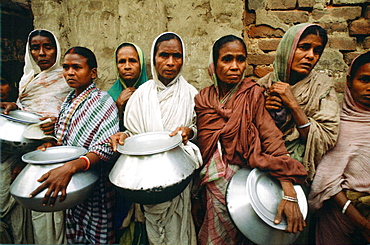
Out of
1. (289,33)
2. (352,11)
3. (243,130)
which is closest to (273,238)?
(243,130)

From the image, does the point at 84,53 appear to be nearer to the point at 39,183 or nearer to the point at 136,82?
the point at 136,82

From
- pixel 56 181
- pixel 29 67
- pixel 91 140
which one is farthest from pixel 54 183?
pixel 29 67

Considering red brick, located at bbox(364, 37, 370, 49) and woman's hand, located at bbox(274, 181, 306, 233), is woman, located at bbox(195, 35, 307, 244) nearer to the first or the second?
woman's hand, located at bbox(274, 181, 306, 233)

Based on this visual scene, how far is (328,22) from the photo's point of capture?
2.23 meters

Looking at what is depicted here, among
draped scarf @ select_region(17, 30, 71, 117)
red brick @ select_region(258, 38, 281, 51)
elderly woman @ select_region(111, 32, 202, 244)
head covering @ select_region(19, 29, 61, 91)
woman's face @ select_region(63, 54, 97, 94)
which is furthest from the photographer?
red brick @ select_region(258, 38, 281, 51)

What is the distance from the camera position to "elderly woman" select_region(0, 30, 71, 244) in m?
1.76

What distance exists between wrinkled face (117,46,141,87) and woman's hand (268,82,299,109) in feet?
4.73

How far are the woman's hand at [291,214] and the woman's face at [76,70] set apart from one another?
1.79 meters

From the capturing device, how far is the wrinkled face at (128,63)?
7.10 ft

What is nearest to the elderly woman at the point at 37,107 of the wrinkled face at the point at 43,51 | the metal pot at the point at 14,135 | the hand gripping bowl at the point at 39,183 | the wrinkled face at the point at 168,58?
the wrinkled face at the point at 43,51

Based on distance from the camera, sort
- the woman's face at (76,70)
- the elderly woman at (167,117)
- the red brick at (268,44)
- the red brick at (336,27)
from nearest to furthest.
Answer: the elderly woman at (167,117), the woman's face at (76,70), the red brick at (336,27), the red brick at (268,44)

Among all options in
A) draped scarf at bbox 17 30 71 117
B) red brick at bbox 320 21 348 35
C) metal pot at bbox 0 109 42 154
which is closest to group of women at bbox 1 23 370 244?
metal pot at bbox 0 109 42 154

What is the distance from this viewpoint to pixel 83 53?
171 centimetres

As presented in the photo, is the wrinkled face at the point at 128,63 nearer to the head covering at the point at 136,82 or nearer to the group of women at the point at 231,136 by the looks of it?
the head covering at the point at 136,82
